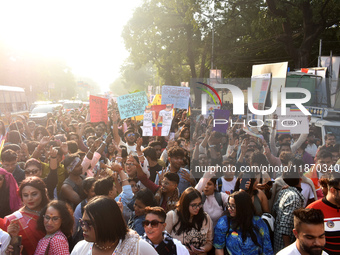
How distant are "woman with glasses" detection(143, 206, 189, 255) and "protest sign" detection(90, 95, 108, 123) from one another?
5.09 metres

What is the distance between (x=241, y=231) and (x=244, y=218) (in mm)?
134

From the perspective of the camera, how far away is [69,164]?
14.7ft

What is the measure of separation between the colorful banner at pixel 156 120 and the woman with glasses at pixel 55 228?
14.3 ft

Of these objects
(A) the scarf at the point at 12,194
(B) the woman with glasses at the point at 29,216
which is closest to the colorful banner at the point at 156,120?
(A) the scarf at the point at 12,194

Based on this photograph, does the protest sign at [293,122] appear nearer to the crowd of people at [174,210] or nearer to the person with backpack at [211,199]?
the crowd of people at [174,210]

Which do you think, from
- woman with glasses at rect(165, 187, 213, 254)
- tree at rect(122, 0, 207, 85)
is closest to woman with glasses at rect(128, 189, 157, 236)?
woman with glasses at rect(165, 187, 213, 254)

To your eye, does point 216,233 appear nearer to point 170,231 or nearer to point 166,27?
point 170,231

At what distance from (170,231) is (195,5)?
13686 mm

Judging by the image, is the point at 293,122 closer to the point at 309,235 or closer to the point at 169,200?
the point at 169,200

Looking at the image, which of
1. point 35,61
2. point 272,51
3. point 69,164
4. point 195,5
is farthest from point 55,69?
point 69,164

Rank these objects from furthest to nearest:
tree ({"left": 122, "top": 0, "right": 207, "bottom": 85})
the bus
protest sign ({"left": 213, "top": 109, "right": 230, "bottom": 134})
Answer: tree ({"left": 122, "top": 0, "right": 207, "bottom": 85}), the bus, protest sign ({"left": 213, "top": 109, "right": 230, "bottom": 134})

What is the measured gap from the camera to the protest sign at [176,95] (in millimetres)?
8852

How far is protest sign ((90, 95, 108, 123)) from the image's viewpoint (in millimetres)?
7606

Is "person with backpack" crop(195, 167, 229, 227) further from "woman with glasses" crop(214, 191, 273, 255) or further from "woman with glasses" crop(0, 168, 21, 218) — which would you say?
"woman with glasses" crop(0, 168, 21, 218)
